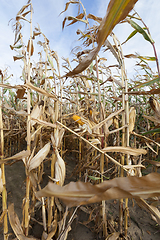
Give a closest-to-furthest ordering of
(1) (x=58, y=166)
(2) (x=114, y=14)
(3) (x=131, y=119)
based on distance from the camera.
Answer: (2) (x=114, y=14) → (1) (x=58, y=166) → (3) (x=131, y=119)

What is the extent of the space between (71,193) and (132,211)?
1091 millimetres

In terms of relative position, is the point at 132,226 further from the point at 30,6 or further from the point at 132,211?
the point at 30,6

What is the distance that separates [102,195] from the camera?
0.25 m

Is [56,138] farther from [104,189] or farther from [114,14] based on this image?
[114,14]

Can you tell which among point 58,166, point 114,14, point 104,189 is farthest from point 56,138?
point 114,14

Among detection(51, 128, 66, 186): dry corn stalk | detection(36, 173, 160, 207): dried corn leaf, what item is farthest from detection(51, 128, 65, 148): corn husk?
detection(36, 173, 160, 207): dried corn leaf

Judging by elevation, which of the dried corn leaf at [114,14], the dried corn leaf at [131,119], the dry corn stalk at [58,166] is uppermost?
the dried corn leaf at [114,14]

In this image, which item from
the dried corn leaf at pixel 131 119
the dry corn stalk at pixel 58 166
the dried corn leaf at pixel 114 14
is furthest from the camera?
the dried corn leaf at pixel 131 119

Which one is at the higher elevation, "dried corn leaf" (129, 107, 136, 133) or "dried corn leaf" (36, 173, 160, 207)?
"dried corn leaf" (129, 107, 136, 133)

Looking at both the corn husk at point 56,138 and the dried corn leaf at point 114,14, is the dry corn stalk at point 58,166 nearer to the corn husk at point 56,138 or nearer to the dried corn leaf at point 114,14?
the corn husk at point 56,138

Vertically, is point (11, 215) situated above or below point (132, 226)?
above

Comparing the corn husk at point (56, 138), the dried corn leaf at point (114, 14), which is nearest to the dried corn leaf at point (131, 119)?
the corn husk at point (56, 138)

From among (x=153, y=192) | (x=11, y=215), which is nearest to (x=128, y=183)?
(x=153, y=192)

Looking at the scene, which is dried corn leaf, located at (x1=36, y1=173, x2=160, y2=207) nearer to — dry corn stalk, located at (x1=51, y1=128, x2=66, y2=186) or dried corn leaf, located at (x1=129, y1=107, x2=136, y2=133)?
dry corn stalk, located at (x1=51, y1=128, x2=66, y2=186)
